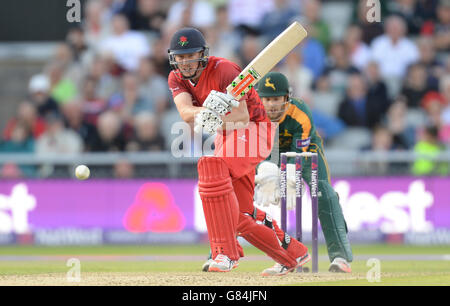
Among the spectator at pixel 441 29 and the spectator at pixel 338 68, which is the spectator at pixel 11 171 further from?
the spectator at pixel 441 29

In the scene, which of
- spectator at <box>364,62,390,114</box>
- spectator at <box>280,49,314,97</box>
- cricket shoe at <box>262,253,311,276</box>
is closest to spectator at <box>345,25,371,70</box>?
spectator at <box>364,62,390,114</box>

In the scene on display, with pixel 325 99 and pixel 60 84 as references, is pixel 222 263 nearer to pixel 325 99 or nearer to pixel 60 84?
pixel 325 99

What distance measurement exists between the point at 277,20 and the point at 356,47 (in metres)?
1.36

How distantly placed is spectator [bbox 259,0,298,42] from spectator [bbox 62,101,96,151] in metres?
3.19

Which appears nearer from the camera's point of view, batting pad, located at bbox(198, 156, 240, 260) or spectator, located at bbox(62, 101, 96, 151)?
batting pad, located at bbox(198, 156, 240, 260)

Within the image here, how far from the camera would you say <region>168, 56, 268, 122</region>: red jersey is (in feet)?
22.6

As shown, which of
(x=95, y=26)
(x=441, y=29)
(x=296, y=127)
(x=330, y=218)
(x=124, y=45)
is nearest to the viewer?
(x=296, y=127)

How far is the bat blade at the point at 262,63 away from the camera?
6.56 m

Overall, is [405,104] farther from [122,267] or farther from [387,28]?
[122,267]

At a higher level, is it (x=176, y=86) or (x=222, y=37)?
(x=222, y=37)

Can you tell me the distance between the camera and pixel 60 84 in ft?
47.5

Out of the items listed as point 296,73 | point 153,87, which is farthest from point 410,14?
point 153,87

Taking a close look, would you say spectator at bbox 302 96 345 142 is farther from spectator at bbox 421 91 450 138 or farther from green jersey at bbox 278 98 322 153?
green jersey at bbox 278 98 322 153

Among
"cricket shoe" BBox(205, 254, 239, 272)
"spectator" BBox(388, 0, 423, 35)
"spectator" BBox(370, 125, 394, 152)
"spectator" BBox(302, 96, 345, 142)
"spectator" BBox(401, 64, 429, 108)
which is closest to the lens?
"cricket shoe" BBox(205, 254, 239, 272)
